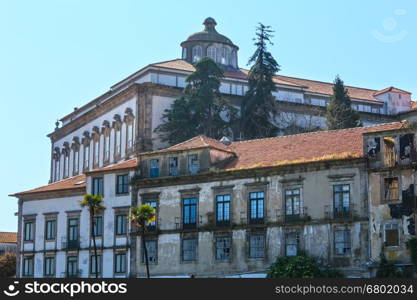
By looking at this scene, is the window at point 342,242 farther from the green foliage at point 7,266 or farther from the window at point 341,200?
the green foliage at point 7,266

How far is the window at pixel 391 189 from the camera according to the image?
5947 centimetres

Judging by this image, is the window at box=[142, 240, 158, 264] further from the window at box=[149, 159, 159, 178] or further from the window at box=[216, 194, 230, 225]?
the window at box=[216, 194, 230, 225]

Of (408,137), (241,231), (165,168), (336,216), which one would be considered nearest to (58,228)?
(165,168)

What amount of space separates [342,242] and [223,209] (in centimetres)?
854

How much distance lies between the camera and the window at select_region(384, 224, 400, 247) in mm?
58906

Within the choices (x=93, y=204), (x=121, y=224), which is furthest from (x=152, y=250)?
(x=93, y=204)

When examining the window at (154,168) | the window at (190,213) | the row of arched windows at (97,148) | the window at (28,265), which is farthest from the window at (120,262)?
the row of arched windows at (97,148)

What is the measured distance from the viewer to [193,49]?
102250 millimetres

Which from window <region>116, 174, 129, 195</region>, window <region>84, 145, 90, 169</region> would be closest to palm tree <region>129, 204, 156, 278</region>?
window <region>116, 174, 129, 195</region>

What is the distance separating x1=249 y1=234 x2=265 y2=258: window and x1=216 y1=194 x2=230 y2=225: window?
86.6 inches

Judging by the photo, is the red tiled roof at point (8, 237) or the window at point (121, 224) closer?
the window at point (121, 224)

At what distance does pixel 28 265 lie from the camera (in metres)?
77.8

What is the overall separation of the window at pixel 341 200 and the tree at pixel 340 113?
24.0m

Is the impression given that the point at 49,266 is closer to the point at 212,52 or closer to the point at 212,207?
the point at 212,207
